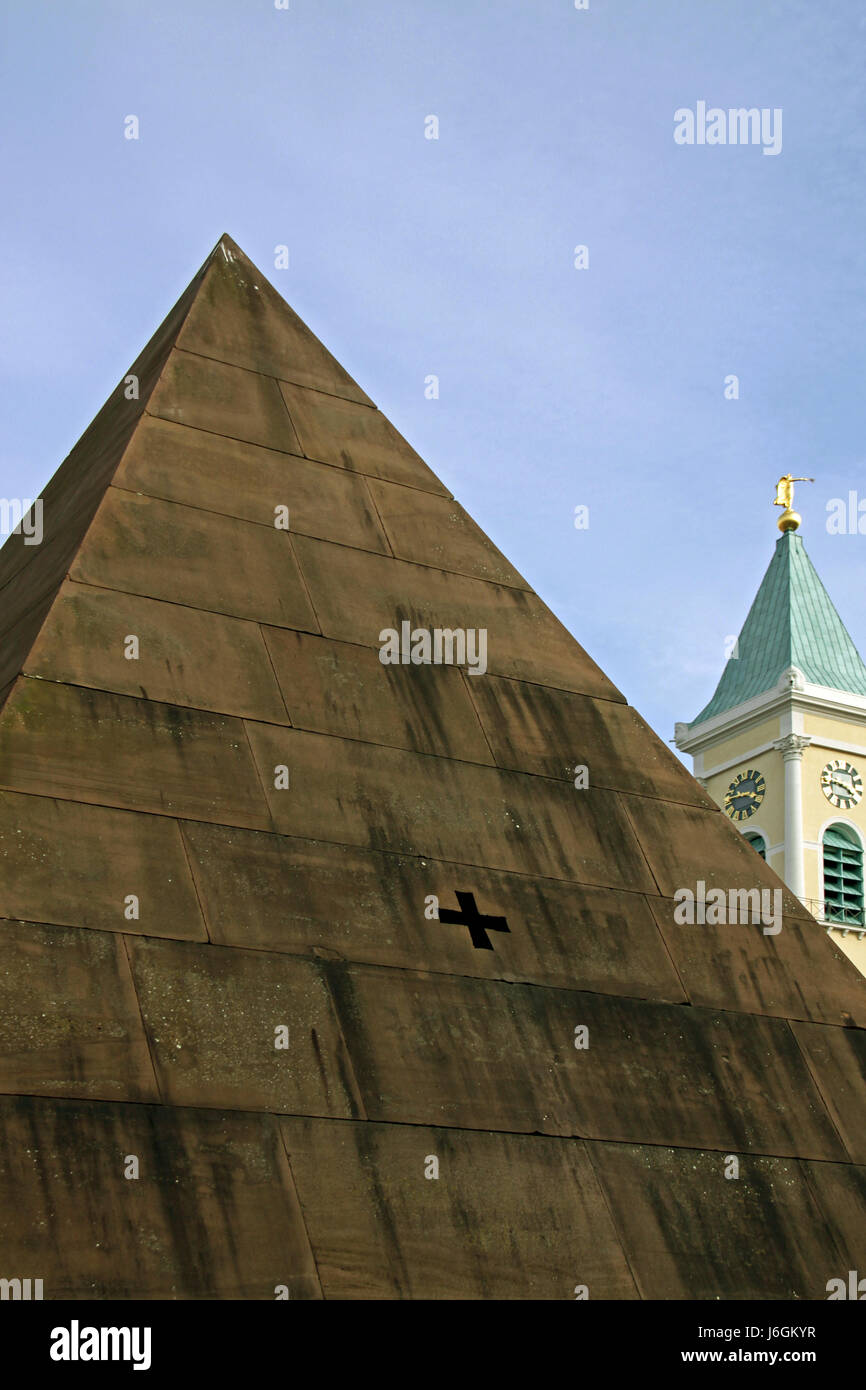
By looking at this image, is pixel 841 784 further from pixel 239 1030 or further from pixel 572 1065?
pixel 239 1030

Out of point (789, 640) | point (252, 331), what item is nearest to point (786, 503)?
point (789, 640)

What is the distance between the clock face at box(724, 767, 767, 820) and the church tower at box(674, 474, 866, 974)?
35 mm

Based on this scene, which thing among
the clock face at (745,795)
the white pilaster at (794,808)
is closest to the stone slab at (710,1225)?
the white pilaster at (794,808)

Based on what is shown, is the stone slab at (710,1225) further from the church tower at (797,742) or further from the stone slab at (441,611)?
the church tower at (797,742)

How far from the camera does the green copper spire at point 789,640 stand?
59.7 meters

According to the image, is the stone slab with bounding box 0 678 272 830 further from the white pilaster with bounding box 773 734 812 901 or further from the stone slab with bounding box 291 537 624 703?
the white pilaster with bounding box 773 734 812 901

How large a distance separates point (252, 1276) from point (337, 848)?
2.09 m

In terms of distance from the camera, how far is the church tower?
187ft

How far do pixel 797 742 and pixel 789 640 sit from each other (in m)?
3.88

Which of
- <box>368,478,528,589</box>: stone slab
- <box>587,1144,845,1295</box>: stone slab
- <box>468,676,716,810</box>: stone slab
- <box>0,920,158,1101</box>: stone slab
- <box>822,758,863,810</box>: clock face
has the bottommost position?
<box>587,1144,845,1295</box>: stone slab

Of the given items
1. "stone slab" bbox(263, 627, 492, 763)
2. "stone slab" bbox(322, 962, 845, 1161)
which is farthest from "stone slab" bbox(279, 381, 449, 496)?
"stone slab" bbox(322, 962, 845, 1161)

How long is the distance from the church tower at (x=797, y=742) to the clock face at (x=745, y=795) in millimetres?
35

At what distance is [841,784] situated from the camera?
58719 mm

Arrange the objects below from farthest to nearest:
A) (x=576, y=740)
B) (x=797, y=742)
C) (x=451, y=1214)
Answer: (x=797, y=742) → (x=576, y=740) → (x=451, y=1214)
